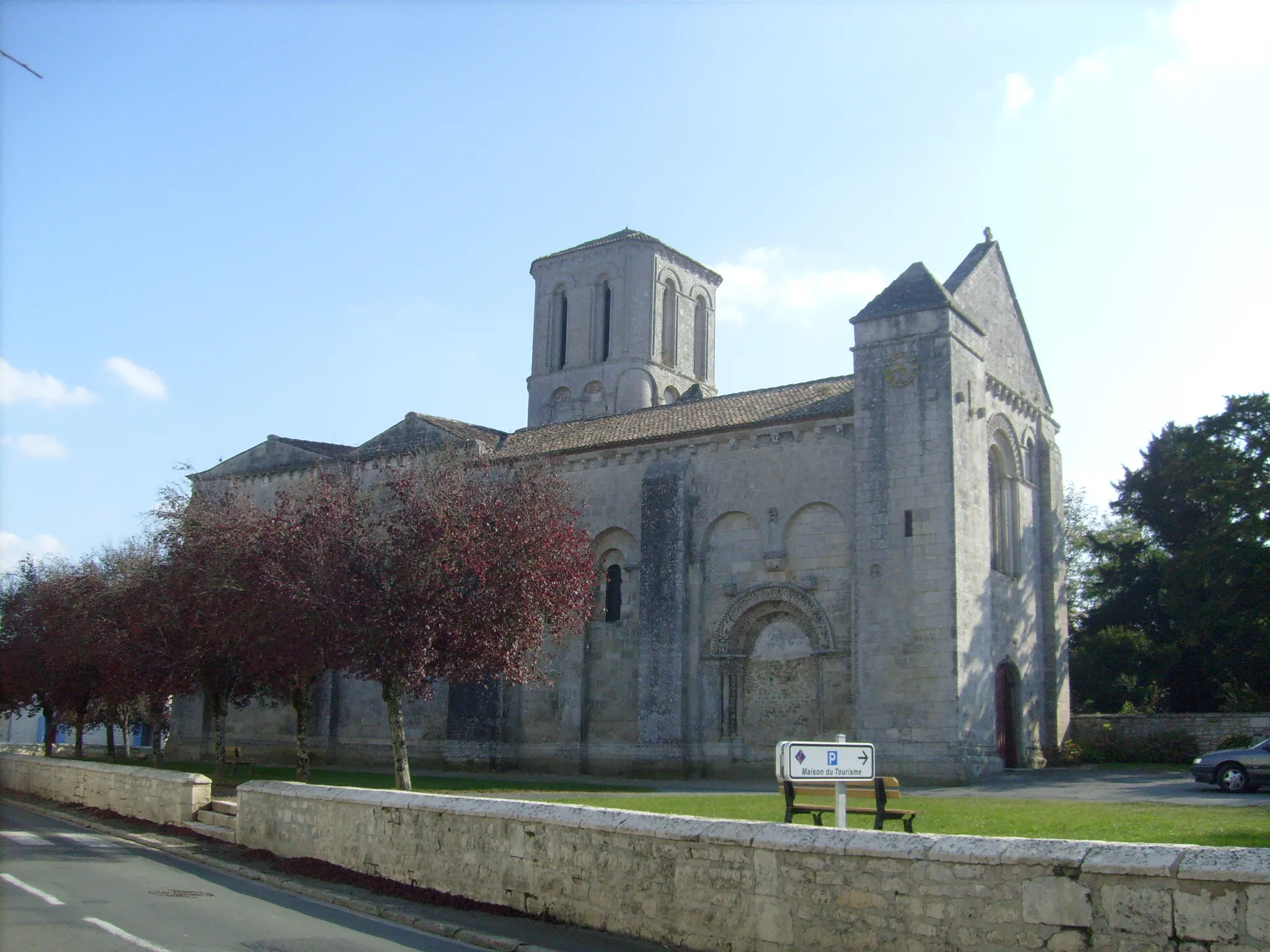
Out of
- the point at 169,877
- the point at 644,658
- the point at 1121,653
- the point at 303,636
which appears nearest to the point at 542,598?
the point at 303,636

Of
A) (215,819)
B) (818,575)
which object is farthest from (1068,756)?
(215,819)

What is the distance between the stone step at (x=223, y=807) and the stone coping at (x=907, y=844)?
8.56 m

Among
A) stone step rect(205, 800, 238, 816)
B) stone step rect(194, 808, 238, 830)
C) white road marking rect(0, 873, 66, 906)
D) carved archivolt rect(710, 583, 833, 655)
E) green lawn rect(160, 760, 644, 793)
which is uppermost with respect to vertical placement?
carved archivolt rect(710, 583, 833, 655)

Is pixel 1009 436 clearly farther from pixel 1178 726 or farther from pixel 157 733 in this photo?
pixel 157 733

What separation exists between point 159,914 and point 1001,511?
2380cm

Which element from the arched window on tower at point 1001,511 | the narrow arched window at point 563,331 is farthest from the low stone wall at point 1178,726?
the narrow arched window at point 563,331

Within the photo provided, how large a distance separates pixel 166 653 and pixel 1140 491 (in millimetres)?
31513

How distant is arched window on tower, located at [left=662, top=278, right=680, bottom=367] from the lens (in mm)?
44744

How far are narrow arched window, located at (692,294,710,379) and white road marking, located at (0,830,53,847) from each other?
31.7 m

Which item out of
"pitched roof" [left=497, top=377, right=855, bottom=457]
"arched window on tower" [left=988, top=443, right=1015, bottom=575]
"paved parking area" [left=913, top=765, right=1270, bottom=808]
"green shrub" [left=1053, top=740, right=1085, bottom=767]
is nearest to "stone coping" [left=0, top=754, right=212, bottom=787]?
"paved parking area" [left=913, top=765, right=1270, bottom=808]

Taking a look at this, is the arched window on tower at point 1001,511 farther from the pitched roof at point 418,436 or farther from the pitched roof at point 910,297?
the pitched roof at point 418,436

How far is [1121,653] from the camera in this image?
1443 inches

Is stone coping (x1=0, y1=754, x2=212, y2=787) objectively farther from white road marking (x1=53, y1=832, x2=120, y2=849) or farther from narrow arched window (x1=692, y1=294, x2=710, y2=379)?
narrow arched window (x1=692, y1=294, x2=710, y2=379)

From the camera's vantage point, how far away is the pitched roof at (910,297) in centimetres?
2652
